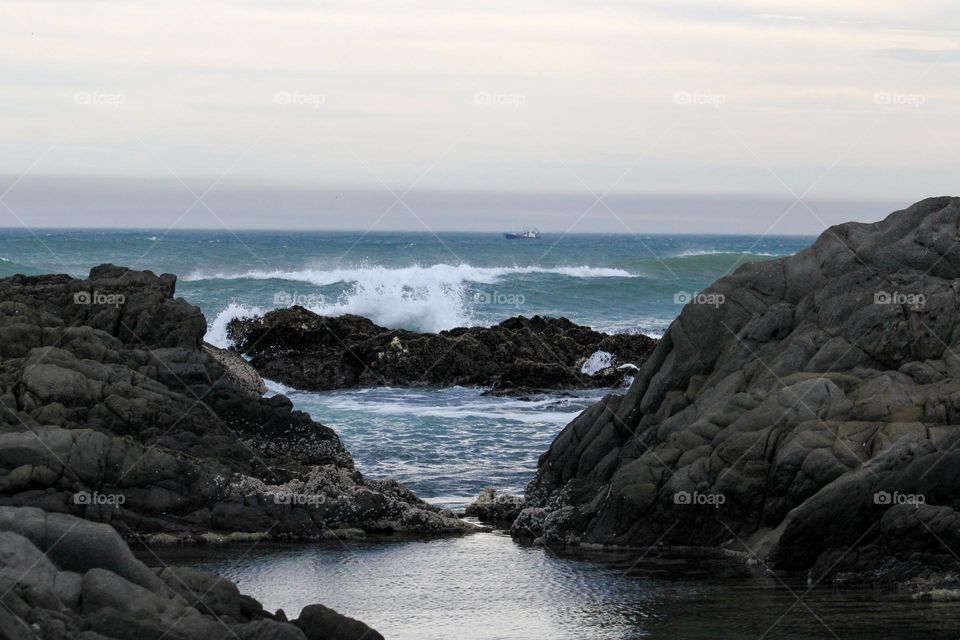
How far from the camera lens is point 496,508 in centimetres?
2014

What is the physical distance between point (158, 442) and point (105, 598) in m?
8.72

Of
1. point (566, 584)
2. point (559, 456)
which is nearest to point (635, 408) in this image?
point (559, 456)

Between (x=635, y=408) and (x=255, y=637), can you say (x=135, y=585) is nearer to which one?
(x=255, y=637)

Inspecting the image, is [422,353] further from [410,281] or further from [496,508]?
[410,281]

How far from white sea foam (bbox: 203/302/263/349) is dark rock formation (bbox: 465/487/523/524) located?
21.7 m

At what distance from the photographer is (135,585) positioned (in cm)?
1079

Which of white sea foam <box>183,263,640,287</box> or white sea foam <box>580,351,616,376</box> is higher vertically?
white sea foam <box>183,263,640,287</box>

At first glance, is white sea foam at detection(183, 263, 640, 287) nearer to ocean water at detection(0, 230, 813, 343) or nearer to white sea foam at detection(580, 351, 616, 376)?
ocean water at detection(0, 230, 813, 343)

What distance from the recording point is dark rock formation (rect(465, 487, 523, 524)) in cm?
2002

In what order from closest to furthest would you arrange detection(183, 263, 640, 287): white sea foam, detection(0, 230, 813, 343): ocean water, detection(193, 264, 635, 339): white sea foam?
detection(193, 264, 635, 339): white sea foam
detection(0, 230, 813, 343): ocean water
detection(183, 263, 640, 287): white sea foam

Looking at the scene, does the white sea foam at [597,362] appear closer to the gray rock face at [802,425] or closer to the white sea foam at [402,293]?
the white sea foam at [402,293]

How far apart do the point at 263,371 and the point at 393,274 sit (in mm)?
27002

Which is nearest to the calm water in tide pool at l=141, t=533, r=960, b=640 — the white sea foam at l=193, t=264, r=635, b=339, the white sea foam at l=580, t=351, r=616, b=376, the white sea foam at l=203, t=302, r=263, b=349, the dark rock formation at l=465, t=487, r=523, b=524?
the dark rock formation at l=465, t=487, r=523, b=524

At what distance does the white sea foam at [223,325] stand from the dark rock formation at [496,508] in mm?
21661
